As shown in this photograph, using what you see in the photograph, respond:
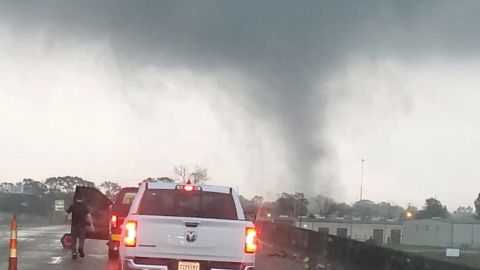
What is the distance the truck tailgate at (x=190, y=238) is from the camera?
11.2 metres

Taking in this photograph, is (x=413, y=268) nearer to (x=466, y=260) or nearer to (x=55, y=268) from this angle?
(x=466, y=260)

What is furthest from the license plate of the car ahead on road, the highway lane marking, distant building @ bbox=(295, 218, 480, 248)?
the highway lane marking

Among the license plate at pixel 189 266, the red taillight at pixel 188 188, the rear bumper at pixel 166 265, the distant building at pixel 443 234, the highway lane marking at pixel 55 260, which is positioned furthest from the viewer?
the highway lane marking at pixel 55 260

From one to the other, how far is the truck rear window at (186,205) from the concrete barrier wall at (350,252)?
3.71m

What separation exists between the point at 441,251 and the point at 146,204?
6.36 metres

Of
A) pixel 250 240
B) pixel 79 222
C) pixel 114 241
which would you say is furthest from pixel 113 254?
pixel 250 240

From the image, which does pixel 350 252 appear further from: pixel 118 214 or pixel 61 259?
pixel 61 259

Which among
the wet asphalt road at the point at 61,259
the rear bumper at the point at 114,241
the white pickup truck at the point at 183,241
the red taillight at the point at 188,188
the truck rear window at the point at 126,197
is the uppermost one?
the red taillight at the point at 188,188

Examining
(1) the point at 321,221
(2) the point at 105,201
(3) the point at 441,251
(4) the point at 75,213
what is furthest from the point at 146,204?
(1) the point at 321,221

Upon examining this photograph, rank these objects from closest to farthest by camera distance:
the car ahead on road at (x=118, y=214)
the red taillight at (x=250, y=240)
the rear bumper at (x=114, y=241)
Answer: the red taillight at (x=250, y=240)
the car ahead on road at (x=118, y=214)
the rear bumper at (x=114, y=241)

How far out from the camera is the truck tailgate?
1120 centimetres

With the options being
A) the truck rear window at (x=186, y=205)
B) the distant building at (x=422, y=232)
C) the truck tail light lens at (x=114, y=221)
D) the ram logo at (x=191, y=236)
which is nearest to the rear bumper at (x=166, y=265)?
the ram logo at (x=191, y=236)

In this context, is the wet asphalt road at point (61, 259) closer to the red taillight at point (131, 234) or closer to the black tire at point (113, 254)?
the black tire at point (113, 254)

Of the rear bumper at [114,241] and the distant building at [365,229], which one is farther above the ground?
the distant building at [365,229]
